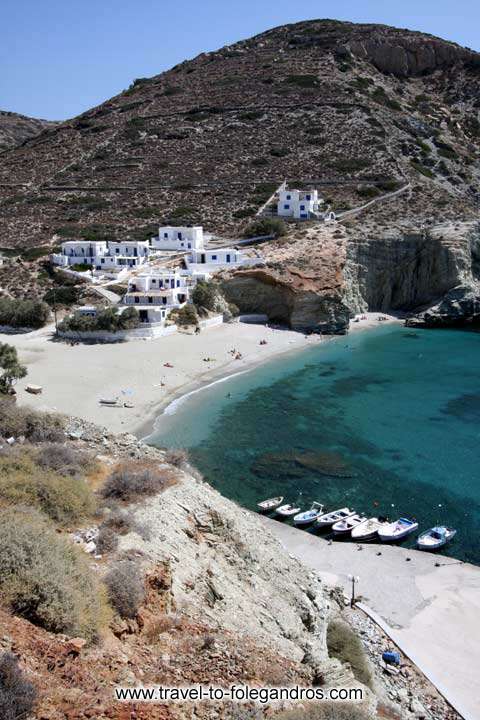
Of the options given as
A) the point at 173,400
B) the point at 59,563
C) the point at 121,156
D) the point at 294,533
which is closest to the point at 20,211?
the point at 121,156

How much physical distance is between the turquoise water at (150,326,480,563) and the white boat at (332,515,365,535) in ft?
4.10

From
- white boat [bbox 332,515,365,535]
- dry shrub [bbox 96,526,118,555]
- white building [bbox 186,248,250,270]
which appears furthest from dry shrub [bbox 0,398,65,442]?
white building [bbox 186,248,250,270]

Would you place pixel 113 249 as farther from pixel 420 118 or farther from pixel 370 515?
pixel 420 118

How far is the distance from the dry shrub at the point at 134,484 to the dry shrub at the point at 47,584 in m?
3.08

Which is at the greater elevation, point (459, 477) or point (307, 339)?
point (307, 339)

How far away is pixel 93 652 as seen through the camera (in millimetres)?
7703

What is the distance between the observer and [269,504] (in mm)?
23328

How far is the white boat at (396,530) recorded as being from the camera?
835 inches

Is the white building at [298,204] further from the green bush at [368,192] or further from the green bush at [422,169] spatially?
the green bush at [422,169]

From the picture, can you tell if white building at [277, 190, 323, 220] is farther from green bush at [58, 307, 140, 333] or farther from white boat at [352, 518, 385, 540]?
white boat at [352, 518, 385, 540]

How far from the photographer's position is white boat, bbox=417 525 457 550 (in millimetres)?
20625

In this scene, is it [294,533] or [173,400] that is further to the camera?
[173,400]

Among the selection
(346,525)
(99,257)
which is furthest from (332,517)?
(99,257)

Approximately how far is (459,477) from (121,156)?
70.4 m
